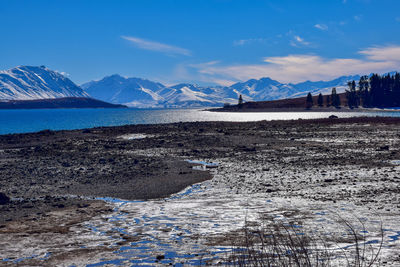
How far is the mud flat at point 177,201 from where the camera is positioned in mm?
13477

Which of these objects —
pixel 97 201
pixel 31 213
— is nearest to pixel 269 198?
pixel 97 201

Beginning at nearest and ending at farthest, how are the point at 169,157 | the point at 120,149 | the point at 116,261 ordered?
the point at 116,261, the point at 169,157, the point at 120,149

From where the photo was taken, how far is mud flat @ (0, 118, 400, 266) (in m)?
13.5

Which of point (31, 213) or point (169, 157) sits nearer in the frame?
point (31, 213)

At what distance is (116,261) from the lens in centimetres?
1235

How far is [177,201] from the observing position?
21.2m

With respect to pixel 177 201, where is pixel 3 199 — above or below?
above

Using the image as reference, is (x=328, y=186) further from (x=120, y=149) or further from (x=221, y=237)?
(x=120, y=149)

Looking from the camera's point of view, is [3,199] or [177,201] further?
[177,201]

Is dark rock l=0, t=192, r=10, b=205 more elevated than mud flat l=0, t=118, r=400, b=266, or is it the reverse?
dark rock l=0, t=192, r=10, b=205

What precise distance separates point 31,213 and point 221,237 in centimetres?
1075

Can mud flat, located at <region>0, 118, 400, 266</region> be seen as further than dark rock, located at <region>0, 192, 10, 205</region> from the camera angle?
No

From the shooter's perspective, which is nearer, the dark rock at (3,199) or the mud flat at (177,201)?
the mud flat at (177,201)

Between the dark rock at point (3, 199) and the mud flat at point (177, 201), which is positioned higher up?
the dark rock at point (3, 199)
